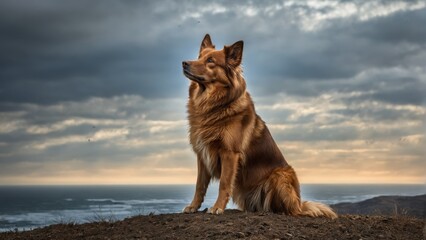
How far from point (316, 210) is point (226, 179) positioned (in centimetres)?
214

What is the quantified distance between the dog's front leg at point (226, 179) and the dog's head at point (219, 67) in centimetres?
131

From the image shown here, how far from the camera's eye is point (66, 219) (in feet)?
36.4

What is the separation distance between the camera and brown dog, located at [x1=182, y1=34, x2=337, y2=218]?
9.63m

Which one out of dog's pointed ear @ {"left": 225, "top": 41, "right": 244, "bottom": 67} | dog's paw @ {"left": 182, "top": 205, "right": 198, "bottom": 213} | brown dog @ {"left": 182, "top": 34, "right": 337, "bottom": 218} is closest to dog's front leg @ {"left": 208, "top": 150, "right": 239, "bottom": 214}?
brown dog @ {"left": 182, "top": 34, "right": 337, "bottom": 218}

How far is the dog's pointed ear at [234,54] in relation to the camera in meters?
9.88

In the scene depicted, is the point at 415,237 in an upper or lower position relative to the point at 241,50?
lower

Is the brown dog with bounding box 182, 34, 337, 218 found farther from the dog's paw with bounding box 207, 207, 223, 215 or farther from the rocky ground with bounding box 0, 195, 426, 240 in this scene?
the rocky ground with bounding box 0, 195, 426, 240

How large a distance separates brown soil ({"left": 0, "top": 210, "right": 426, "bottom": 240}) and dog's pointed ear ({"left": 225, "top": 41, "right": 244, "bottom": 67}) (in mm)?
2764

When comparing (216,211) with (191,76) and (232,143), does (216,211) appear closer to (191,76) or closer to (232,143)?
(232,143)

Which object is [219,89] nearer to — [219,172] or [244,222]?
[219,172]

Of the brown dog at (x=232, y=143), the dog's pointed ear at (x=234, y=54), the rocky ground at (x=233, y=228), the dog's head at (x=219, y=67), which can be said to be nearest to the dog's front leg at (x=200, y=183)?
the brown dog at (x=232, y=143)

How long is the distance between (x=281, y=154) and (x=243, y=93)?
4.62 feet

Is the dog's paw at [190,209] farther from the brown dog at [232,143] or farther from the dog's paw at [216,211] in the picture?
the dog's paw at [216,211]

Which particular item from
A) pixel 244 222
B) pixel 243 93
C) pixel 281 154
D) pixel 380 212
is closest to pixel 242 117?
pixel 243 93
